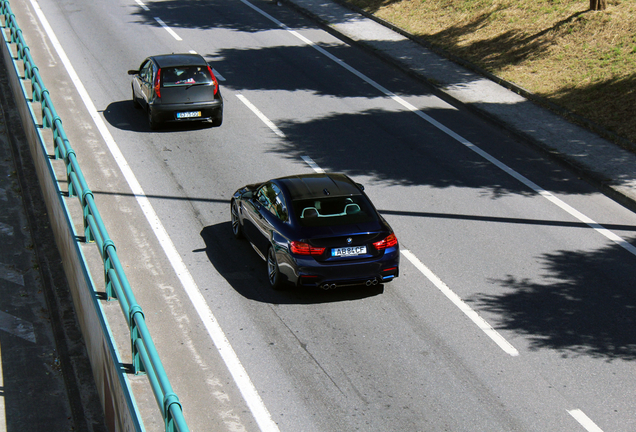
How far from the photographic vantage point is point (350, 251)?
397 inches

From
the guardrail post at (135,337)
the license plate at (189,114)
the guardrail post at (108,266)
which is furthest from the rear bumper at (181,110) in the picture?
the guardrail post at (135,337)

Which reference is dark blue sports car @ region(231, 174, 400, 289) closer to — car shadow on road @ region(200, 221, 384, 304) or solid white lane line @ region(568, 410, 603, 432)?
car shadow on road @ region(200, 221, 384, 304)

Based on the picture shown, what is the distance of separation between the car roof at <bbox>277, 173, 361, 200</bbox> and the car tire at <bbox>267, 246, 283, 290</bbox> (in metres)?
0.87

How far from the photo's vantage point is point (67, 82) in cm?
1997

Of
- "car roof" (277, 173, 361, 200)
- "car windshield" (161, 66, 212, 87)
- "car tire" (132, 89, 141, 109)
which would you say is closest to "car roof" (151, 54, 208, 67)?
"car windshield" (161, 66, 212, 87)

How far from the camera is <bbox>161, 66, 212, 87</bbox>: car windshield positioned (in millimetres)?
17109

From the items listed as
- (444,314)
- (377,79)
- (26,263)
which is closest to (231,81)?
(377,79)

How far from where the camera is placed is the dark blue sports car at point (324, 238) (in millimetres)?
10055

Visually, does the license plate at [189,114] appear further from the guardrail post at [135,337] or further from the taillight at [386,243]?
the guardrail post at [135,337]

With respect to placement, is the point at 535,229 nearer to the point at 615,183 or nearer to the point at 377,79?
the point at 615,183

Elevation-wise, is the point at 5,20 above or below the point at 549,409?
above

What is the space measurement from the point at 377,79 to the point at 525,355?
13.4 metres

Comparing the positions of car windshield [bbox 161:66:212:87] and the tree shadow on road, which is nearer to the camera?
the tree shadow on road

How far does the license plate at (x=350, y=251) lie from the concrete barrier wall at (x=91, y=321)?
324 cm
